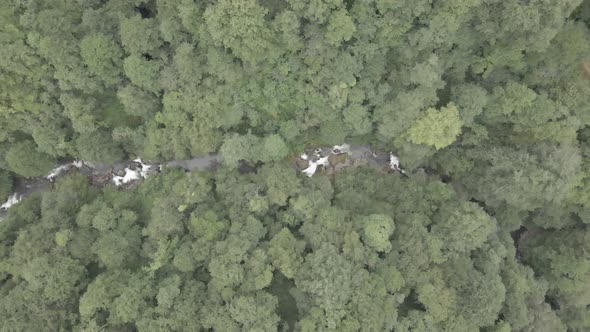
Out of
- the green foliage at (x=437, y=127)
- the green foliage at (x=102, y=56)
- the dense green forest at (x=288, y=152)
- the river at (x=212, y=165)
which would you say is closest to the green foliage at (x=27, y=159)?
the dense green forest at (x=288, y=152)

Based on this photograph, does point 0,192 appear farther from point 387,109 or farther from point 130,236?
point 387,109

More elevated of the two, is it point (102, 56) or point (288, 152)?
point (102, 56)

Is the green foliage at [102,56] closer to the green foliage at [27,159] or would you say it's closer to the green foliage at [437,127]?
the green foliage at [27,159]

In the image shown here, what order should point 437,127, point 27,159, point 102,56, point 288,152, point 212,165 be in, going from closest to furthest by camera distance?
point 437,127
point 102,56
point 27,159
point 288,152
point 212,165

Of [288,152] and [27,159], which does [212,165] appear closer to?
[288,152]

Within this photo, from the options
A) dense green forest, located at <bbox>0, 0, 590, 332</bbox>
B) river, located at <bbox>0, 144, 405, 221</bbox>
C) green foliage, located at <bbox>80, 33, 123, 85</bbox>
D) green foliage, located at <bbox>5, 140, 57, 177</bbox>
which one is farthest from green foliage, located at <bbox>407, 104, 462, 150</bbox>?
green foliage, located at <bbox>5, 140, 57, 177</bbox>

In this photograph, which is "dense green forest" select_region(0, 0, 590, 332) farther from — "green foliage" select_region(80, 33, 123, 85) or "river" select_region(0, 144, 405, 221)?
"river" select_region(0, 144, 405, 221)

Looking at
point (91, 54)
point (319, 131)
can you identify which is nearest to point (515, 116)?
point (319, 131)

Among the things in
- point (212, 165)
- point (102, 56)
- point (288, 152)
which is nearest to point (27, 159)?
point (102, 56)

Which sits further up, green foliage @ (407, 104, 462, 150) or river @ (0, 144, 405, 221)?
green foliage @ (407, 104, 462, 150)
